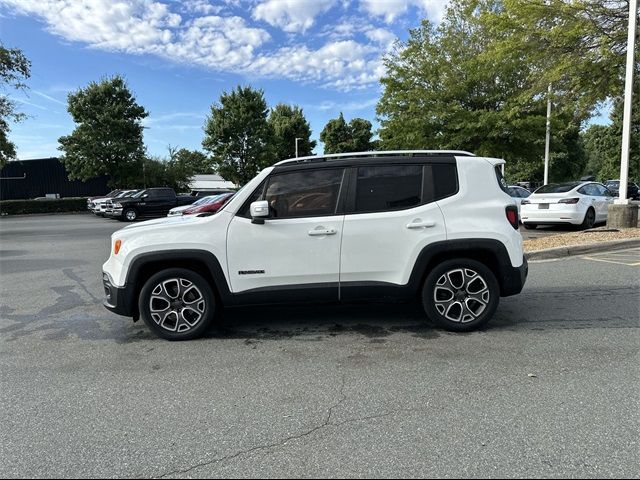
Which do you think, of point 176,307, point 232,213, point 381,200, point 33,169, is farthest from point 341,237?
point 33,169

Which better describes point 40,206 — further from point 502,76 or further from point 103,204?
point 502,76

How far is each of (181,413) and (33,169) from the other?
2040 inches

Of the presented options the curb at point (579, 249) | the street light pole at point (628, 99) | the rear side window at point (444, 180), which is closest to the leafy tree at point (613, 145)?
the street light pole at point (628, 99)

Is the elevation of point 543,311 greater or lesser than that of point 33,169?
lesser

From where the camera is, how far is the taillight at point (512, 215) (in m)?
4.88

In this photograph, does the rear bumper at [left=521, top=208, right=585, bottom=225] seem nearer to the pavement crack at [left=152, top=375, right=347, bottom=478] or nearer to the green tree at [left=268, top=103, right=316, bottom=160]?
the pavement crack at [left=152, top=375, right=347, bottom=478]

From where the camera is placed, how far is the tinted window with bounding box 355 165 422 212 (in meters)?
4.81

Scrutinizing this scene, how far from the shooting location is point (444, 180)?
193 inches

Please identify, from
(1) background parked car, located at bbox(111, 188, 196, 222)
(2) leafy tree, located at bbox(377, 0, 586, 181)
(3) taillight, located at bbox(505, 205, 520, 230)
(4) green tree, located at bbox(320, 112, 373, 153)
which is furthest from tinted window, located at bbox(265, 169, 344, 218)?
(4) green tree, located at bbox(320, 112, 373, 153)

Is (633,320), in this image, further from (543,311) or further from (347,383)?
(347,383)

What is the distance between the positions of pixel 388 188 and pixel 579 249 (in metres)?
6.64

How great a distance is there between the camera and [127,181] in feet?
124

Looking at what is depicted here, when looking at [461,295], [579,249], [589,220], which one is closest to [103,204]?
[589,220]

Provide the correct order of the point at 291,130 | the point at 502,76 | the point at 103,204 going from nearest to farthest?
the point at 502,76 → the point at 103,204 → the point at 291,130
